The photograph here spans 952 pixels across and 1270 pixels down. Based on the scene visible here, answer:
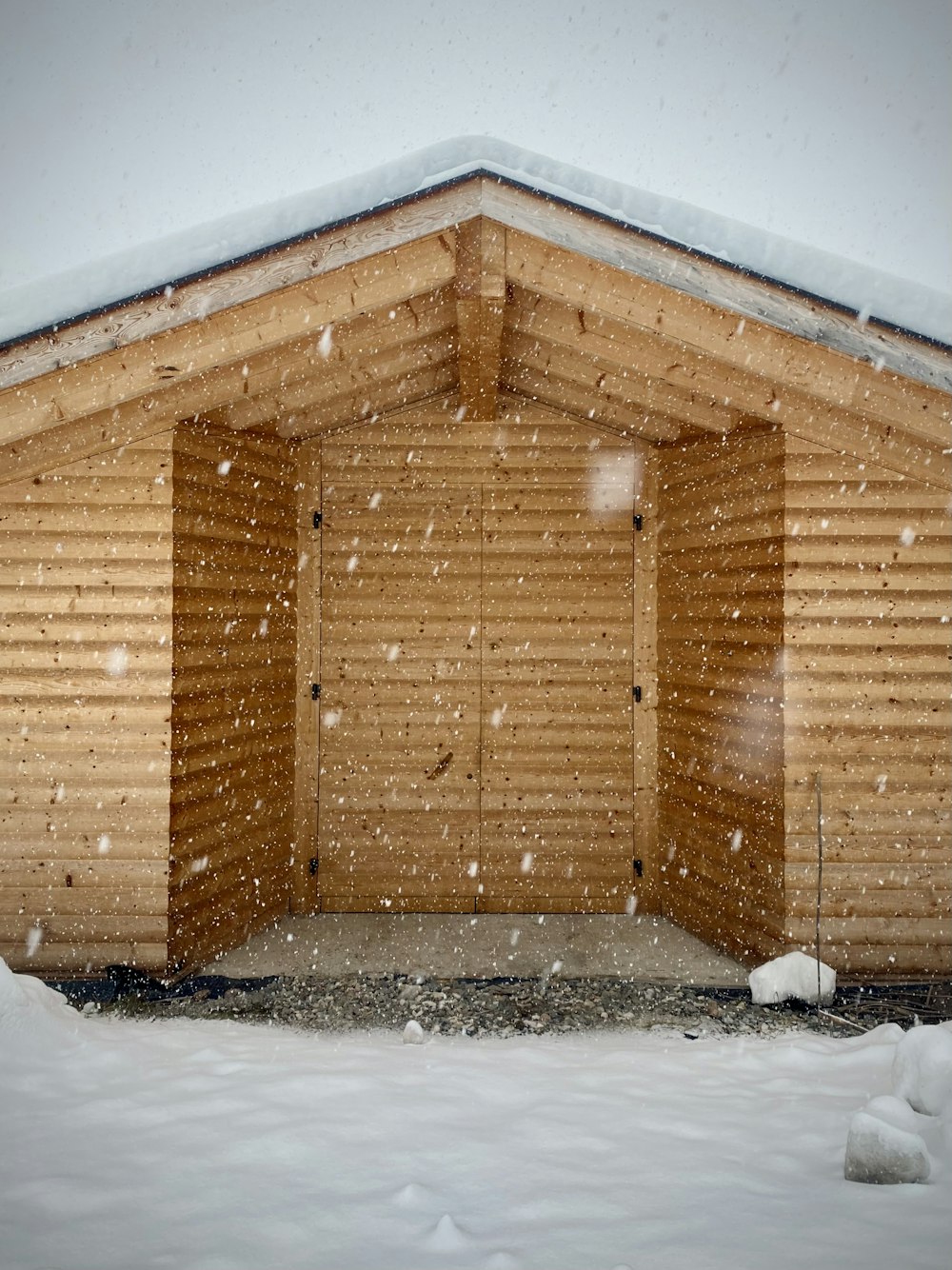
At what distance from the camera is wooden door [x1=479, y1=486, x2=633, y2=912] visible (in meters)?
6.12

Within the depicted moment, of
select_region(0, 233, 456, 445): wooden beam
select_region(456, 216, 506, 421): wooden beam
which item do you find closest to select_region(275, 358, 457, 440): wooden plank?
select_region(456, 216, 506, 421): wooden beam

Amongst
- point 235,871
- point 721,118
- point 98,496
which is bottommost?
point 235,871

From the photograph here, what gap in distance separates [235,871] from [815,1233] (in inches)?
150

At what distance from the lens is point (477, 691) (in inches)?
244

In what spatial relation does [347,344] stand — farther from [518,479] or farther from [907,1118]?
[907,1118]

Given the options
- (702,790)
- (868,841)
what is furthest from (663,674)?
(868,841)

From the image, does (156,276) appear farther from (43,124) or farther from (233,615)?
(43,124)

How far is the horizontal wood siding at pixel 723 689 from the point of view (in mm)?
4887

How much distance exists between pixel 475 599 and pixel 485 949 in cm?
239

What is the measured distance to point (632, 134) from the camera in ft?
296

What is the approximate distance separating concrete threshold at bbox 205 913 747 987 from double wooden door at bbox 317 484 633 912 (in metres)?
0.31

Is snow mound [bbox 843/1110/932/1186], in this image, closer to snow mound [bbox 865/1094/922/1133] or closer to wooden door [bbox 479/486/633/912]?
snow mound [bbox 865/1094/922/1133]

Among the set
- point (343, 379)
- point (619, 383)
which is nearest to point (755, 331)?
point (619, 383)

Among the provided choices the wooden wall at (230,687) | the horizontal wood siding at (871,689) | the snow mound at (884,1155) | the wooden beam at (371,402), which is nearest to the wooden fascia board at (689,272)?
the horizontal wood siding at (871,689)
